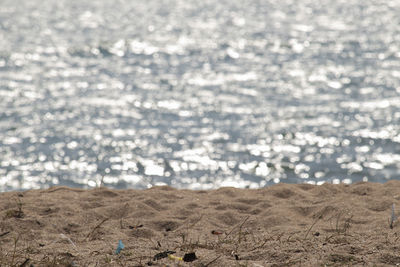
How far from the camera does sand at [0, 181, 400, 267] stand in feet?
14.2

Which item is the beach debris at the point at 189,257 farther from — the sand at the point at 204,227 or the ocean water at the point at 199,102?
the ocean water at the point at 199,102

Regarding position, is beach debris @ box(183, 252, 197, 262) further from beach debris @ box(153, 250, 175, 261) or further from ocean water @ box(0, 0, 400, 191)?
ocean water @ box(0, 0, 400, 191)

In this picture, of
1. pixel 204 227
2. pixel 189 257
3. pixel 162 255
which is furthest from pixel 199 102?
pixel 189 257

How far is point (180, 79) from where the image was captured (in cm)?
1363

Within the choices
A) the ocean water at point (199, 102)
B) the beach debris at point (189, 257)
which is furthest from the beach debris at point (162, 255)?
the ocean water at point (199, 102)

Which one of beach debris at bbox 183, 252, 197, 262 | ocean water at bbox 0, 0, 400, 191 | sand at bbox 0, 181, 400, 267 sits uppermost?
beach debris at bbox 183, 252, 197, 262

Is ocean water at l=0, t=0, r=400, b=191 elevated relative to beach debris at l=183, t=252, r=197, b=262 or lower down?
lower down

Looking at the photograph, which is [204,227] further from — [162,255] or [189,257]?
[189,257]

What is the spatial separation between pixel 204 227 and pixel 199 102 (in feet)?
21.8

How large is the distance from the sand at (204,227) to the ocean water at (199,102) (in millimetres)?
2072

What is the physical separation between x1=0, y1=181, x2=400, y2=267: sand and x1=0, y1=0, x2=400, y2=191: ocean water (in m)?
2.07

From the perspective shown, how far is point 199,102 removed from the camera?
12.0 meters

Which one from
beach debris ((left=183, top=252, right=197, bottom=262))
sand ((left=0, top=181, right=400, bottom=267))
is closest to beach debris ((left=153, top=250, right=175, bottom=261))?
sand ((left=0, top=181, right=400, bottom=267))

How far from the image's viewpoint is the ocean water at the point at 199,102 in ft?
30.2
